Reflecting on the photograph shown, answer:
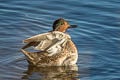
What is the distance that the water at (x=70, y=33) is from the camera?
9594 millimetres

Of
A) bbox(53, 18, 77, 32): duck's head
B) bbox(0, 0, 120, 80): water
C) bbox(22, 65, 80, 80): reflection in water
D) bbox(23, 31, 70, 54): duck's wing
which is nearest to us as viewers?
bbox(23, 31, 70, 54): duck's wing

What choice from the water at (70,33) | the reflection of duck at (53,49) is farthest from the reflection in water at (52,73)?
the reflection of duck at (53,49)

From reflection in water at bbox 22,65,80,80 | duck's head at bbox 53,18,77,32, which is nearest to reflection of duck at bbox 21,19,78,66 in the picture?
duck's head at bbox 53,18,77,32

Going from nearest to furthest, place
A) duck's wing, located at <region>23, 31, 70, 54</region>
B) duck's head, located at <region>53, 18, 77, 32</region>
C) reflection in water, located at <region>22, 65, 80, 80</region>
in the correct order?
duck's wing, located at <region>23, 31, 70, 54</region> < reflection in water, located at <region>22, 65, 80, 80</region> < duck's head, located at <region>53, 18, 77, 32</region>

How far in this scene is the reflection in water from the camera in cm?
936

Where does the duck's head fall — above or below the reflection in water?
above

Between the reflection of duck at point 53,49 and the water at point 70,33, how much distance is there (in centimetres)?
20

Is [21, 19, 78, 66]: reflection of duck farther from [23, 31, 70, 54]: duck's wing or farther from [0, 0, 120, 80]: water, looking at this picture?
[0, 0, 120, 80]: water

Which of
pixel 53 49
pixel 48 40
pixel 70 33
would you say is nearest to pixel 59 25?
pixel 53 49

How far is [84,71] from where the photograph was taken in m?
9.70

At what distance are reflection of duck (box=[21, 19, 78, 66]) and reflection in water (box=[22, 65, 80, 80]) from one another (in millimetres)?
125

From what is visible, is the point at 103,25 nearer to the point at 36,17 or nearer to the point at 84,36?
the point at 84,36

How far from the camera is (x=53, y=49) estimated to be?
380 inches

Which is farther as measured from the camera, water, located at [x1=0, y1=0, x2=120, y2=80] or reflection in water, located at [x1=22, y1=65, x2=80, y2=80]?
water, located at [x1=0, y1=0, x2=120, y2=80]
